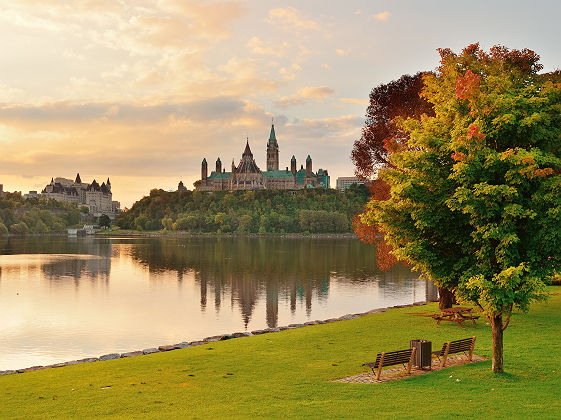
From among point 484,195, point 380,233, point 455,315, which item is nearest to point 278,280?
point 380,233

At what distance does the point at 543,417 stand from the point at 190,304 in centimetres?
3014

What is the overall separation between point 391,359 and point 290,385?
2.94 m

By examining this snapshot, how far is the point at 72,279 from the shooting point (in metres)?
54.2

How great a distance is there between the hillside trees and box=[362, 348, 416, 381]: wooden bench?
2362 mm

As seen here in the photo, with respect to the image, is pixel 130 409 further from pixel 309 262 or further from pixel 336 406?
pixel 309 262

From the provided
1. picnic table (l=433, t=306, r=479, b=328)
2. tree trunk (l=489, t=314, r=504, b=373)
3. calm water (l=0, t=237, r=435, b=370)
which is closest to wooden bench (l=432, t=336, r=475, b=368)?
tree trunk (l=489, t=314, r=504, b=373)

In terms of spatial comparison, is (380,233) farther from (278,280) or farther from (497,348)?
(278,280)

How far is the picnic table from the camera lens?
77.0 feet

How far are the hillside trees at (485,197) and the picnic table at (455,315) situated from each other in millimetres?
8118

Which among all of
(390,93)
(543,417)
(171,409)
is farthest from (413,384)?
(390,93)

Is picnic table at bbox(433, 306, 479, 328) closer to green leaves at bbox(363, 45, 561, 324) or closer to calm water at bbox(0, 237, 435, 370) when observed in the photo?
green leaves at bbox(363, 45, 561, 324)

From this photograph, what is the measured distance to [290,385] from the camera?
14.8m

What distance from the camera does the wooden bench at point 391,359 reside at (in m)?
14.7

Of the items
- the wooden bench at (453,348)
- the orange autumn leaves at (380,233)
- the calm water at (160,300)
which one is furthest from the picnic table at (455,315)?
the calm water at (160,300)
